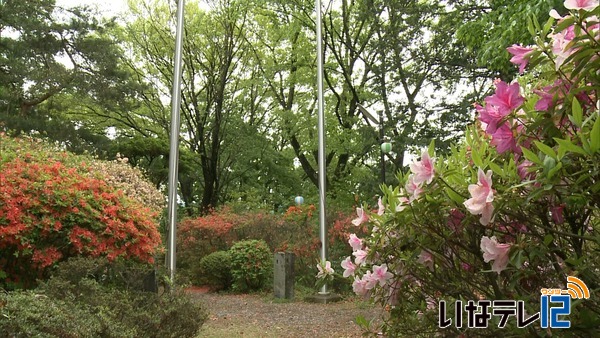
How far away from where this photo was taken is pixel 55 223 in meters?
4.12

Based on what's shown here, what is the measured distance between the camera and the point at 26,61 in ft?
38.8

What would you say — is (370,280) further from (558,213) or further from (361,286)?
(558,213)

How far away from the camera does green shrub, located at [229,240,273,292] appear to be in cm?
862

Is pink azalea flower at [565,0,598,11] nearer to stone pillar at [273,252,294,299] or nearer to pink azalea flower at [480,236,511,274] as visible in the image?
pink azalea flower at [480,236,511,274]

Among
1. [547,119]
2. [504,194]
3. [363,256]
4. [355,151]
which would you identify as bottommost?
[363,256]

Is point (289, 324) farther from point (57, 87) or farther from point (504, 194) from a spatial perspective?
point (57, 87)

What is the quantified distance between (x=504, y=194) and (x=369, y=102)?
1288 cm

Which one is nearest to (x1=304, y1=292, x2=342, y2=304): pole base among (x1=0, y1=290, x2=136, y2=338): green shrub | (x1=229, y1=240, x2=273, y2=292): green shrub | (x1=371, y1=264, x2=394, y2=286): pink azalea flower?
(x1=229, y1=240, x2=273, y2=292): green shrub

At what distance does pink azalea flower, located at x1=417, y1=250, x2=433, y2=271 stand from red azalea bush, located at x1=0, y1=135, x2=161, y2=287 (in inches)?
133

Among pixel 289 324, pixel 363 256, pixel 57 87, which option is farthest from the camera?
pixel 57 87

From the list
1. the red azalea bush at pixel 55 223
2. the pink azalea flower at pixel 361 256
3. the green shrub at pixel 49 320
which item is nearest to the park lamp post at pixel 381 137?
the red azalea bush at pixel 55 223

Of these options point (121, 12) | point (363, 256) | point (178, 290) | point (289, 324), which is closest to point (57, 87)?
point (121, 12)

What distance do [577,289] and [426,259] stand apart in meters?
0.35

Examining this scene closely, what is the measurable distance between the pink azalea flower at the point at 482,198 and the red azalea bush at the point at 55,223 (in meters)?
3.68
